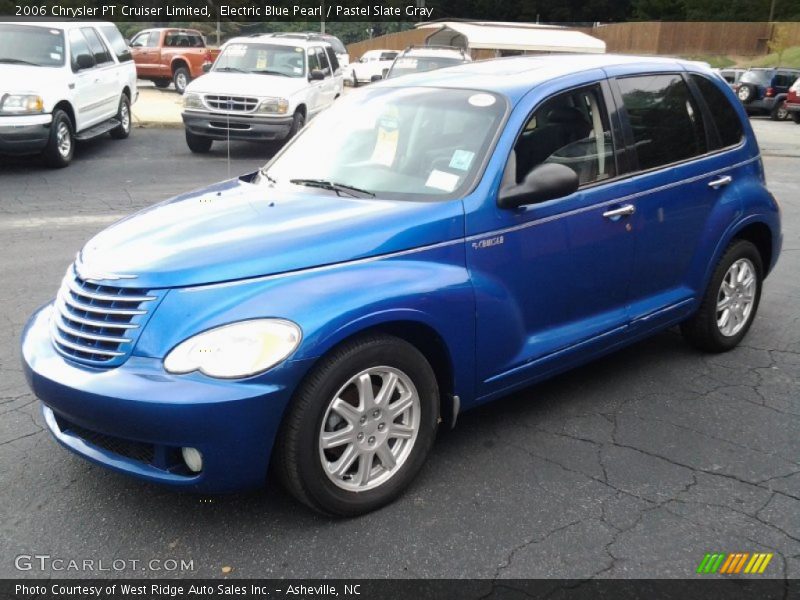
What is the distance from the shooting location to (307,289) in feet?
10.0

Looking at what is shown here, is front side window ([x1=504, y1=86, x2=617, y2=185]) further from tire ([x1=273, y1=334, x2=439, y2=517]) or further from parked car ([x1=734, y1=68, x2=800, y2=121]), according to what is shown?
parked car ([x1=734, y1=68, x2=800, y2=121])

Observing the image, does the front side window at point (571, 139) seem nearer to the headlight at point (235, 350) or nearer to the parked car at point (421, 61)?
the headlight at point (235, 350)

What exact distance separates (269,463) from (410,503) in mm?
677

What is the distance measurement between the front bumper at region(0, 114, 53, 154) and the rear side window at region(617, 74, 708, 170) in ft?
30.6

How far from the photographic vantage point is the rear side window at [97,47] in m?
13.2

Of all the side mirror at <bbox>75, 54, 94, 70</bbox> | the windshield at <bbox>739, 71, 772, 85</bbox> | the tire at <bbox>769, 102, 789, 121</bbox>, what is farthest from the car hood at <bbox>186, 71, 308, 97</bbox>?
the windshield at <bbox>739, 71, 772, 85</bbox>

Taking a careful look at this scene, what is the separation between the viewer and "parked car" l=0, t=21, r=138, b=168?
36.3ft

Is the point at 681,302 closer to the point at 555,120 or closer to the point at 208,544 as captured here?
the point at 555,120

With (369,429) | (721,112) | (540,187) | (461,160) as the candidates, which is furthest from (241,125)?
(369,429)

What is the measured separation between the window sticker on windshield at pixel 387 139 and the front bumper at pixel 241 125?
9.09 m

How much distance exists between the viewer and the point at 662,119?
14.9ft

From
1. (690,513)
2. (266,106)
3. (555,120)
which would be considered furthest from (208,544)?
(266,106)

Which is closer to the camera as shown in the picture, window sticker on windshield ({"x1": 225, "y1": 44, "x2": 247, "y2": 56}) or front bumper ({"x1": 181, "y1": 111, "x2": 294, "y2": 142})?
front bumper ({"x1": 181, "y1": 111, "x2": 294, "y2": 142})

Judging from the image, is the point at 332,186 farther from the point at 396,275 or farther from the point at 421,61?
the point at 421,61
